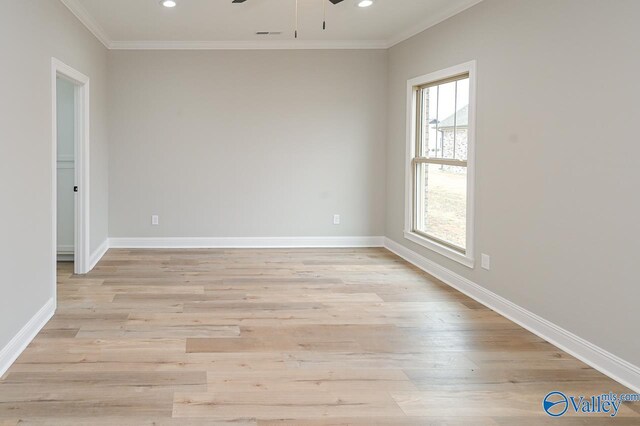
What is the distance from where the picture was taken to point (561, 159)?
11.0ft

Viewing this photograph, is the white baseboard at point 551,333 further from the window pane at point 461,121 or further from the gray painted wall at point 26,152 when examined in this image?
the gray painted wall at point 26,152

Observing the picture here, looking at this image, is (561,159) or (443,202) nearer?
(561,159)

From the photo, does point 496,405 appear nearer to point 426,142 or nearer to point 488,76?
point 488,76

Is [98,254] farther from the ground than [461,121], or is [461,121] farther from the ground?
[461,121]

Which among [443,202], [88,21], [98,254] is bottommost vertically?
[98,254]

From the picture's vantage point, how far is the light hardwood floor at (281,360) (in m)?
2.48

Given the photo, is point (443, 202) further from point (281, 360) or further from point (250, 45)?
point (250, 45)

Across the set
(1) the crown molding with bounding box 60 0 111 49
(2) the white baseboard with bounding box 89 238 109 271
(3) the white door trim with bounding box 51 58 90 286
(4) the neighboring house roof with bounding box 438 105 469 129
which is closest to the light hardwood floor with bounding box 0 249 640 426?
(3) the white door trim with bounding box 51 58 90 286

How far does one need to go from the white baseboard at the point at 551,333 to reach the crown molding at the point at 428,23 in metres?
2.33

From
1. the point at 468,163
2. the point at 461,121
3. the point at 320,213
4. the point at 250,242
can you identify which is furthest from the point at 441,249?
the point at 250,242

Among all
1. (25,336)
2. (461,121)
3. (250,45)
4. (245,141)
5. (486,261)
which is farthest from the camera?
(245,141)

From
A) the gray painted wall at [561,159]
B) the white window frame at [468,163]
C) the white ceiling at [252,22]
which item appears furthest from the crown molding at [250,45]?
the gray painted wall at [561,159]

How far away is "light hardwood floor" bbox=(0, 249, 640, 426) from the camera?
2.48 metres

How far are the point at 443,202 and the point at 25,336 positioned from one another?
3.75m
